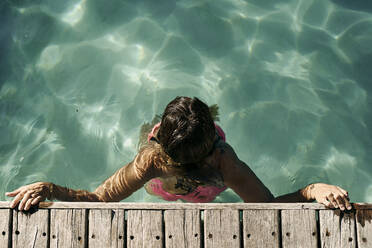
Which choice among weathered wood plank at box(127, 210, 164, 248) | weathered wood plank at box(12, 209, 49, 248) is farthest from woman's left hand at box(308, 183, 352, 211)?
weathered wood plank at box(12, 209, 49, 248)

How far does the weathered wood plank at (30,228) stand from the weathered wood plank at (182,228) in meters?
0.90

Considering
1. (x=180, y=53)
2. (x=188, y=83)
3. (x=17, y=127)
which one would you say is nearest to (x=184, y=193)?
(x=188, y=83)

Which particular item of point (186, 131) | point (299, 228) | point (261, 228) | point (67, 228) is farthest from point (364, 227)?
point (67, 228)

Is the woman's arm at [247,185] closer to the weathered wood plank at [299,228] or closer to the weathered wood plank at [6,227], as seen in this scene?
the weathered wood plank at [299,228]

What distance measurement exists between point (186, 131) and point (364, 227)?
150 cm

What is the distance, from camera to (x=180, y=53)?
512cm

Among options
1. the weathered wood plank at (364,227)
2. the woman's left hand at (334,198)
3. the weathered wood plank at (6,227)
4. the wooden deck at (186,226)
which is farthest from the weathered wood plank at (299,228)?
the weathered wood plank at (6,227)

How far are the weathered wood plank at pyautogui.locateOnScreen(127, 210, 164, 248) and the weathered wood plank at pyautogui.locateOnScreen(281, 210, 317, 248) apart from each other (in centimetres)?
91

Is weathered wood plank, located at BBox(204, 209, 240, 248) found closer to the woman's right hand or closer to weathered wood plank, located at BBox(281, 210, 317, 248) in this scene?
weathered wood plank, located at BBox(281, 210, 317, 248)


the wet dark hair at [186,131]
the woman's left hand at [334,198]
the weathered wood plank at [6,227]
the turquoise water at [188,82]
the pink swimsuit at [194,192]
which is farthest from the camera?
the turquoise water at [188,82]

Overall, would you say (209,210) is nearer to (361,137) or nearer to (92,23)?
(361,137)

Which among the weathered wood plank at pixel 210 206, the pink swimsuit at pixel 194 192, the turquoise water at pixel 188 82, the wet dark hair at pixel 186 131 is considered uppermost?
the turquoise water at pixel 188 82

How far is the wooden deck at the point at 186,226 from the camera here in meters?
2.90

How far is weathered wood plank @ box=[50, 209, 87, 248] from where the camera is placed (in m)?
2.95
